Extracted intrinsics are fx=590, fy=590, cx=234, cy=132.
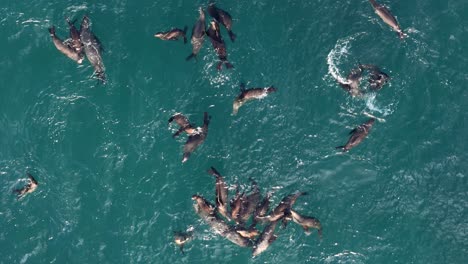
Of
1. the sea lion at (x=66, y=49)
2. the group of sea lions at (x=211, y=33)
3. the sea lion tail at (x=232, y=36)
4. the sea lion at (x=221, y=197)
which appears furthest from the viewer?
the sea lion tail at (x=232, y=36)

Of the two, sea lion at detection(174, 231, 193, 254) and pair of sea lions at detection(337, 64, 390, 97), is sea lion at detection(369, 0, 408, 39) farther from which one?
sea lion at detection(174, 231, 193, 254)

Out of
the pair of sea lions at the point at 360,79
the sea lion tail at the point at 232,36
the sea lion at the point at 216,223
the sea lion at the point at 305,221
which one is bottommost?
the sea lion at the point at 216,223

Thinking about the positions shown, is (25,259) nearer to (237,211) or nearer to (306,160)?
(237,211)

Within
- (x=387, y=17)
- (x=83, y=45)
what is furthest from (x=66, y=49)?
(x=387, y=17)

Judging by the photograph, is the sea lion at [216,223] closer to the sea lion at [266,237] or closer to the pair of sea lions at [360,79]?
the sea lion at [266,237]

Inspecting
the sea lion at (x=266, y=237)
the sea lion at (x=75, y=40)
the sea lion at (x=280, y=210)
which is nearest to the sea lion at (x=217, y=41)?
the sea lion at (x=75, y=40)

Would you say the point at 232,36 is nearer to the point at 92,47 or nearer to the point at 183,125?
Answer: the point at 183,125
